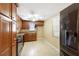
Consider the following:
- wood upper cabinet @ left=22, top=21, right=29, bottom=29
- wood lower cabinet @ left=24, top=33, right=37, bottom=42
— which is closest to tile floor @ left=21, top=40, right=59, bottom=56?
wood lower cabinet @ left=24, top=33, right=37, bottom=42

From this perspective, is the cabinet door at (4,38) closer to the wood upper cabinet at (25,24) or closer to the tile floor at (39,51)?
the tile floor at (39,51)

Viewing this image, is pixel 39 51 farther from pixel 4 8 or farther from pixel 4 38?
pixel 4 8

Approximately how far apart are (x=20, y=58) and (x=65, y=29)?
4.47ft

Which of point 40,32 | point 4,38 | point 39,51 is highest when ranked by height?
point 4,38

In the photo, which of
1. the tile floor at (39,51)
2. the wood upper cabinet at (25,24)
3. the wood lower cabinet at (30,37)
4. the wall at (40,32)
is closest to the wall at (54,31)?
the tile floor at (39,51)

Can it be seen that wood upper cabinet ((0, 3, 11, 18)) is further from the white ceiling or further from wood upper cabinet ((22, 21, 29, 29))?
wood upper cabinet ((22, 21, 29, 29))

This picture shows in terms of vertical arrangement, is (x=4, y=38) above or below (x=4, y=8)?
below

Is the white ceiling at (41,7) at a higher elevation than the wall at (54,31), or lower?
higher

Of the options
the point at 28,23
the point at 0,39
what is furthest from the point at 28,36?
the point at 0,39

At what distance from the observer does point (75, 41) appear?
1.73 m

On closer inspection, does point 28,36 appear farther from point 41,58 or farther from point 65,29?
point 41,58

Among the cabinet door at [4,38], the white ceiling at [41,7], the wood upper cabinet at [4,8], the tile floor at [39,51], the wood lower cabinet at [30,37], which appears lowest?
the tile floor at [39,51]

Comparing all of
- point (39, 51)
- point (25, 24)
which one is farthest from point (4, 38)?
point (25, 24)

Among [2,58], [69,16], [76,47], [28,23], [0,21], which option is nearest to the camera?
[2,58]
